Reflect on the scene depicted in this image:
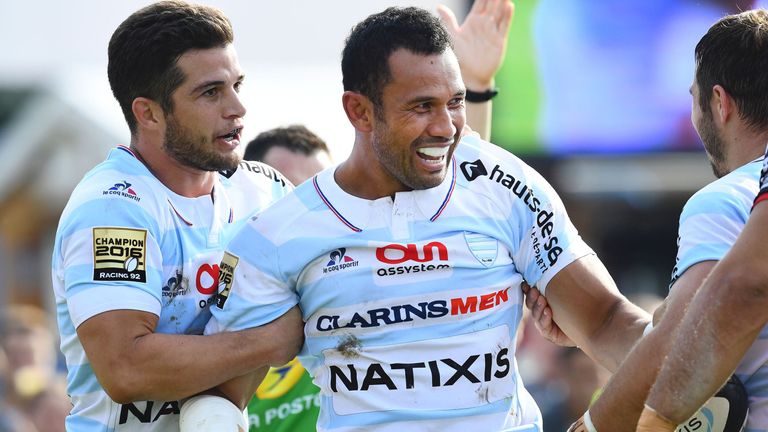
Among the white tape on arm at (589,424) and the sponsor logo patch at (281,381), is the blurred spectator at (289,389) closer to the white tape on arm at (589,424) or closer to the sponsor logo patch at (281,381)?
the sponsor logo patch at (281,381)

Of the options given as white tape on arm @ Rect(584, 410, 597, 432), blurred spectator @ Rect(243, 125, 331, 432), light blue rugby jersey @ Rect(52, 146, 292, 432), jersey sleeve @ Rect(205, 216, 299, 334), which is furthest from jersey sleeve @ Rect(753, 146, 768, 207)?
blurred spectator @ Rect(243, 125, 331, 432)

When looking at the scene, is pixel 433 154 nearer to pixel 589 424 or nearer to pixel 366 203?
pixel 366 203

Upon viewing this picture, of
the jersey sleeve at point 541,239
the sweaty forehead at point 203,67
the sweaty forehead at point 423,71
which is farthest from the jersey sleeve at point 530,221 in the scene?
the sweaty forehead at point 203,67

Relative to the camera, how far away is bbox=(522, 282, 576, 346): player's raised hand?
435 cm

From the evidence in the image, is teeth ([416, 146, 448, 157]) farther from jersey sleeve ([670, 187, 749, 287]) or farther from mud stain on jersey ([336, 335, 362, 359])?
jersey sleeve ([670, 187, 749, 287])

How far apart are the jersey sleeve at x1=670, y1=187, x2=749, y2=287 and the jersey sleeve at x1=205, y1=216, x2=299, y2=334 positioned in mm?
1359

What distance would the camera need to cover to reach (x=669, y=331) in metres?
3.58

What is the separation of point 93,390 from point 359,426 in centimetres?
103

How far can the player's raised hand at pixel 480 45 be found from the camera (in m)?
5.28

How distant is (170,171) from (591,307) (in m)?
1.65

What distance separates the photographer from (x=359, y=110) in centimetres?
434

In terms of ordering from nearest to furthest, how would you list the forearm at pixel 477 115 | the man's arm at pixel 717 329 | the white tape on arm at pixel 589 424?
the man's arm at pixel 717 329, the white tape on arm at pixel 589 424, the forearm at pixel 477 115

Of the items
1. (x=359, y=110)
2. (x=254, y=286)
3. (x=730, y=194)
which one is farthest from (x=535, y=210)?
(x=254, y=286)

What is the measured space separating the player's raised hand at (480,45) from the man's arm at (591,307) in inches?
49.2
